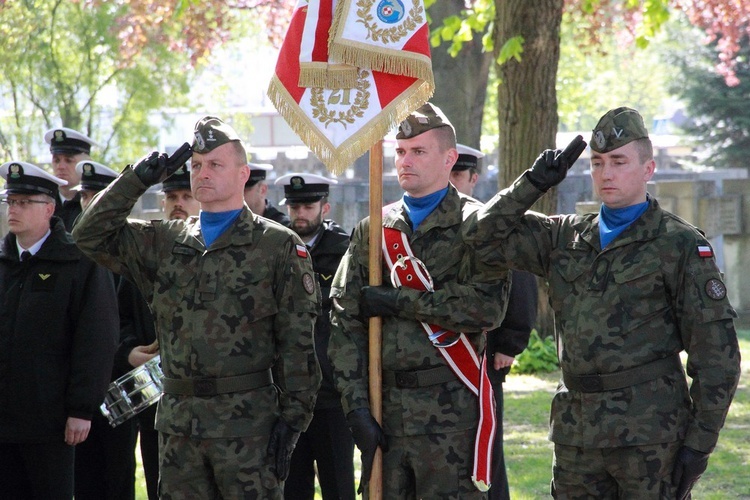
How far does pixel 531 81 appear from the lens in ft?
38.0

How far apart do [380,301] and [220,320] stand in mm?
728

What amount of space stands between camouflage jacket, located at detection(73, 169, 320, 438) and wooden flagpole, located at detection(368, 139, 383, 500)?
272 millimetres

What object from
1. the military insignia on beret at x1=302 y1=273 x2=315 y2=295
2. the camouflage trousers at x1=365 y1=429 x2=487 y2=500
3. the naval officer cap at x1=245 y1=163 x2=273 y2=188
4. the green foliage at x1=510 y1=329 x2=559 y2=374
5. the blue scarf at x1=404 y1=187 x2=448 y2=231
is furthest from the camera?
the green foliage at x1=510 y1=329 x2=559 y2=374

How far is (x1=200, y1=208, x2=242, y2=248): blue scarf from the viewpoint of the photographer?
5.18 meters

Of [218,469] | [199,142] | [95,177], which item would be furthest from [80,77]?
[218,469]

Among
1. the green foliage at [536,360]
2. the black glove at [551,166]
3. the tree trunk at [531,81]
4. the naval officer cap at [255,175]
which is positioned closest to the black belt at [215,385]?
the black glove at [551,166]

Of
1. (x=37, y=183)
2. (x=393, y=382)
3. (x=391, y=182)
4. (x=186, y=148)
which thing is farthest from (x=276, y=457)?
(x=391, y=182)

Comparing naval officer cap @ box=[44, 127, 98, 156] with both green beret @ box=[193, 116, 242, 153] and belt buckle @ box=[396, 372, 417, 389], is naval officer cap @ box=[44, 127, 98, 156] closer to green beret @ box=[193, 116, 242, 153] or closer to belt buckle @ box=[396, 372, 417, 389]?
green beret @ box=[193, 116, 242, 153]

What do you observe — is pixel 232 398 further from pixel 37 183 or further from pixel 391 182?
pixel 391 182

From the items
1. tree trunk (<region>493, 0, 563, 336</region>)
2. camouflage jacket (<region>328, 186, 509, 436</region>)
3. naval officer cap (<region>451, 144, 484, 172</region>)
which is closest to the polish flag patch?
camouflage jacket (<region>328, 186, 509, 436</region>)

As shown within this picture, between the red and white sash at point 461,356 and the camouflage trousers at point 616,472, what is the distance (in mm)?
330

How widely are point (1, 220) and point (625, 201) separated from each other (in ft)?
37.2

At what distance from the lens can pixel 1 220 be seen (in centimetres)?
1438

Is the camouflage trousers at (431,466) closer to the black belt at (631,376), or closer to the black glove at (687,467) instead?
the black belt at (631,376)
